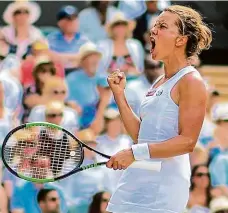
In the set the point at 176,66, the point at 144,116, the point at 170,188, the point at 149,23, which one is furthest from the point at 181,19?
the point at 149,23

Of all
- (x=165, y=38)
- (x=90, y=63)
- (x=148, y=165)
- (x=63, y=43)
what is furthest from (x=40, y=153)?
(x=63, y=43)

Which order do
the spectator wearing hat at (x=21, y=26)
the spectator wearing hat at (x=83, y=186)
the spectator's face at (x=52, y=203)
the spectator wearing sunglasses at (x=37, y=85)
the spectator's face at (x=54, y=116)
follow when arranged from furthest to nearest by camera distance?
the spectator wearing hat at (x=21, y=26)
the spectator wearing sunglasses at (x=37, y=85)
the spectator's face at (x=54, y=116)
the spectator wearing hat at (x=83, y=186)
the spectator's face at (x=52, y=203)

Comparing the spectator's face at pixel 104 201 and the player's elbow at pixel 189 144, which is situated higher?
the player's elbow at pixel 189 144

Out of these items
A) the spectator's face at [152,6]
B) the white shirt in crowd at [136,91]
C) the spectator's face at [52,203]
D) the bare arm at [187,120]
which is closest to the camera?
the bare arm at [187,120]

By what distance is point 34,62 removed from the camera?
7.09 m

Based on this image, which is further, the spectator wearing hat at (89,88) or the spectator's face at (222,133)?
the spectator's face at (222,133)

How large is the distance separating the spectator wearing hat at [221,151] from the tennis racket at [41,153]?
2.56 metres

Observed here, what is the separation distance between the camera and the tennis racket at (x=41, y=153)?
393cm

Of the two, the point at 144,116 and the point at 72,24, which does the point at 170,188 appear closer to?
the point at 144,116

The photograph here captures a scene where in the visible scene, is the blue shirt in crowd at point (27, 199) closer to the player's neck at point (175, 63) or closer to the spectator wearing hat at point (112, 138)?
the spectator wearing hat at point (112, 138)

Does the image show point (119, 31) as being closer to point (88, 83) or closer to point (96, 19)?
point (96, 19)

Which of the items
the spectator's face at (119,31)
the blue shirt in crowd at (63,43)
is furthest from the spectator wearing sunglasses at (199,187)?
the blue shirt in crowd at (63,43)

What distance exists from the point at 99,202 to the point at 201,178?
0.92m

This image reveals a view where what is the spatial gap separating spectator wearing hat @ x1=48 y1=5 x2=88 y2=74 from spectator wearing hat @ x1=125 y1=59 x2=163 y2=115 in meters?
0.54
